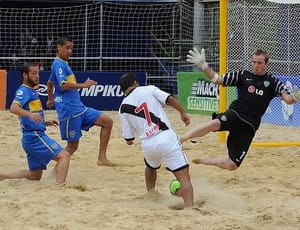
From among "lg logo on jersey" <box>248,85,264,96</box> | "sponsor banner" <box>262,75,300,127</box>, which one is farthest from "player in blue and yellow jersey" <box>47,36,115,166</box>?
"sponsor banner" <box>262,75,300,127</box>

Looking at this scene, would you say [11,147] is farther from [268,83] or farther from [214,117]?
[268,83]

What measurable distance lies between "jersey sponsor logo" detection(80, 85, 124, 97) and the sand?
627 cm

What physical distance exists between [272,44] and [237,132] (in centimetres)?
504

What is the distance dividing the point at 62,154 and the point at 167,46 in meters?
12.4

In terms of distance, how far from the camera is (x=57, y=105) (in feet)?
27.2

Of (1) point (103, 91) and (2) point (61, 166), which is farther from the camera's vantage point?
(1) point (103, 91)

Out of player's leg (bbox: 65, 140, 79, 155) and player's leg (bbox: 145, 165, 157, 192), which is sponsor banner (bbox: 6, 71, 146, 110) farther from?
player's leg (bbox: 145, 165, 157, 192)

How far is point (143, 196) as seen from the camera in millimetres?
6656

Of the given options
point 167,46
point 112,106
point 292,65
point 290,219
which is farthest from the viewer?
point 167,46

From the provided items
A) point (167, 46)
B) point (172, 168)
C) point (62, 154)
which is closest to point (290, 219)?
point (172, 168)

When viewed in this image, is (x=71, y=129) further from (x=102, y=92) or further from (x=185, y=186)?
(x=102, y=92)

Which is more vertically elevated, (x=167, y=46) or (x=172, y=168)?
(x=167, y=46)

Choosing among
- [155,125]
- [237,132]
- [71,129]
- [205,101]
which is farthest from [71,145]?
[205,101]

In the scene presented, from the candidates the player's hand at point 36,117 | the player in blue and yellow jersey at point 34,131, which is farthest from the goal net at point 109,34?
the player's hand at point 36,117
